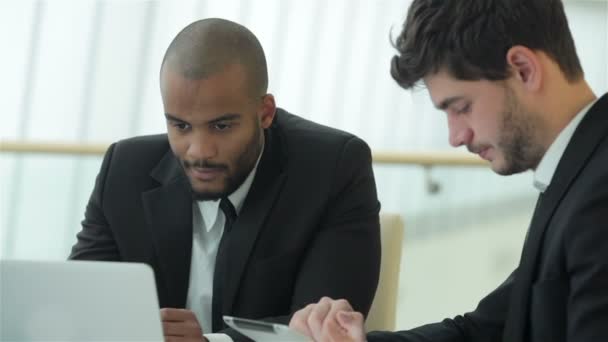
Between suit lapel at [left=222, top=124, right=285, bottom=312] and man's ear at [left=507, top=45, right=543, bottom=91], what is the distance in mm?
726

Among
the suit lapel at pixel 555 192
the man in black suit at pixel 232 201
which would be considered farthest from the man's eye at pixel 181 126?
the suit lapel at pixel 555 192

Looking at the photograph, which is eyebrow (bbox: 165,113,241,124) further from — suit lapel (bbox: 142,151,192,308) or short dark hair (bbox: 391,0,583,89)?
short dark hair (bbox: 391,0,583,89)

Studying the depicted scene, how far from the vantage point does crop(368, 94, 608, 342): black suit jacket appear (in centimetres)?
147

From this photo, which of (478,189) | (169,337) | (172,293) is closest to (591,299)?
(169,337)

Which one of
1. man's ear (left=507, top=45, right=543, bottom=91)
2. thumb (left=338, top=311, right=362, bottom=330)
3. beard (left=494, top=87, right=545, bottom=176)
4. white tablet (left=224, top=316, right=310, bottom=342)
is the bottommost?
thumb (left=338, top=311, right=362, bottom=330)

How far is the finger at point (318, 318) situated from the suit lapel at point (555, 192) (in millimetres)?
285

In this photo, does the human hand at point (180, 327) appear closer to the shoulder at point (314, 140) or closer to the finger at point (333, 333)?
the finger at point (333, 333)

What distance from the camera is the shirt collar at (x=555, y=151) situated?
65.8 inches

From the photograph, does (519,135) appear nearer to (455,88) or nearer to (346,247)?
(455,88)

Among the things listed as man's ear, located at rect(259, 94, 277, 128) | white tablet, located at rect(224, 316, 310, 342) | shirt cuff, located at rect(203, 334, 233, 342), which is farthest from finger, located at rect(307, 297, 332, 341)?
man's ear, located at rect(259, 94, 277, 128)

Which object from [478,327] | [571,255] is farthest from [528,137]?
[478,327]

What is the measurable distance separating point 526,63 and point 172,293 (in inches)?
36.7

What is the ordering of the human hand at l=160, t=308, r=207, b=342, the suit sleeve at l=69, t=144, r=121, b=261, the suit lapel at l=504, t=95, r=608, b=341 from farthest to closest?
the suit sleeve at l=69, t=144, r=121, b=261, the human hand at l=160, t=308, r=207, b=342, the suit lapel at l=504, t=95, r=608, b=341

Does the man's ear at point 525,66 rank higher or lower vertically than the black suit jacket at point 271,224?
higher
